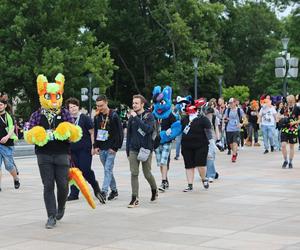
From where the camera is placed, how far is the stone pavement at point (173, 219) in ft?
25.0

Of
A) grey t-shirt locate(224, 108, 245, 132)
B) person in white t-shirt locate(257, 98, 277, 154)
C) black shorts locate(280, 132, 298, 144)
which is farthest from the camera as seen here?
person in white t-shirt locate(257, 98, 277, 154)

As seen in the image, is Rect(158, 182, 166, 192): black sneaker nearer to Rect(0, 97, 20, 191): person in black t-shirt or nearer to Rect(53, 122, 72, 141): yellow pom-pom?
Rect(0, 97, 20, 191): person in black t-shirt

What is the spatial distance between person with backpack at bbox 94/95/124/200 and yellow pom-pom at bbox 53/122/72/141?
90.4 inches

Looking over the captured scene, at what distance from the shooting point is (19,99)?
164ft

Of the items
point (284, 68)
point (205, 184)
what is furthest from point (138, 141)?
Answer: point (284, 68)

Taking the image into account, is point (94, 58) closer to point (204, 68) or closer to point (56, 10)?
point (56, 10)

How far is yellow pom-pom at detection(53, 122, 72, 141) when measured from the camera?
348 inches

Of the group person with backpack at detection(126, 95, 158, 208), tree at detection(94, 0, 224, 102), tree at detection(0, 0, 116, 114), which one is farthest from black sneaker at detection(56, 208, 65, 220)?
tree at detection(94, 0, 224, 102)

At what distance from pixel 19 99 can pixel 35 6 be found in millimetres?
9130

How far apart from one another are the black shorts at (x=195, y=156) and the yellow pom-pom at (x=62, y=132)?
388 centimetres

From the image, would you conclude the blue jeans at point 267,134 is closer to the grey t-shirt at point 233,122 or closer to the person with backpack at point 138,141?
the grey t-shirt at point 233,122

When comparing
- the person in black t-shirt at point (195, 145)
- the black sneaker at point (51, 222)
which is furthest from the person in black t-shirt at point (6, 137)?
the black sneaker at point (51, 222)

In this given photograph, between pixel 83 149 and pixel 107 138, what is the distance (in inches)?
17.0

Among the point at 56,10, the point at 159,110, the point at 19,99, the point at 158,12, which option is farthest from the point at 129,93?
the point at 159,110
